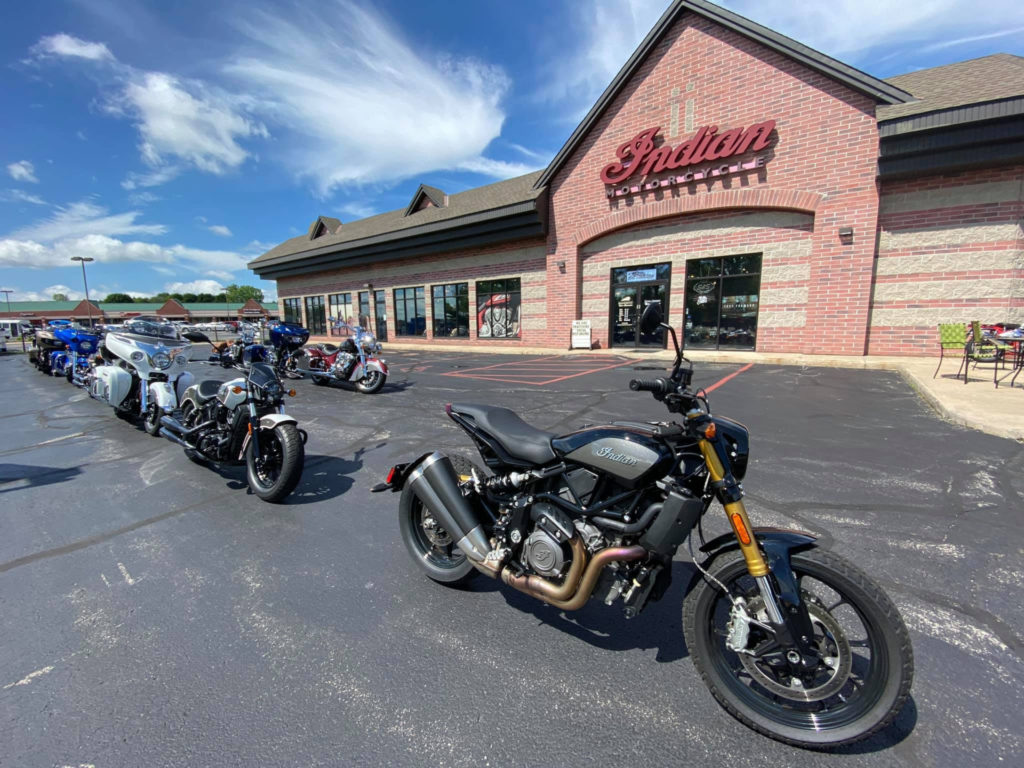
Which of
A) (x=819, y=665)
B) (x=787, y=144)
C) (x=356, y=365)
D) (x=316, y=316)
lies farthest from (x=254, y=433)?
(x=316, y=316)

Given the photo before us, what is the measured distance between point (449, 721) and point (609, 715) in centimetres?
63

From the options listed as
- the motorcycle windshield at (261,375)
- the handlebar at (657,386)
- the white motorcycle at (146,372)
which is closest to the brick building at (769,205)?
the white motorcycle at (146,372)

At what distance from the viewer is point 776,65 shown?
11531mm

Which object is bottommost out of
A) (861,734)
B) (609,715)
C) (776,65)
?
(609,715)

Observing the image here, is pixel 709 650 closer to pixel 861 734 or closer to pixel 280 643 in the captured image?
pixel 861 734

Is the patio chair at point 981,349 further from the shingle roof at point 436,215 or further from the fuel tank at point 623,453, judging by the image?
the shingle roof at point 436,215

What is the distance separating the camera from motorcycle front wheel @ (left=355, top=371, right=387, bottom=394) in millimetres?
8430

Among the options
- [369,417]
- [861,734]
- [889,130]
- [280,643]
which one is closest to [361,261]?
[369,417]

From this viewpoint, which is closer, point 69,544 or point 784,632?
point 784,632

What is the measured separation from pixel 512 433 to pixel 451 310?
17714 millimetres

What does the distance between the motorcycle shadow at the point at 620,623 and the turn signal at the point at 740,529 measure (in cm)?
52

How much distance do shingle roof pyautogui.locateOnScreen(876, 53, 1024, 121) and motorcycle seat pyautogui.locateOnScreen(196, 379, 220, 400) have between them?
14.2 metres

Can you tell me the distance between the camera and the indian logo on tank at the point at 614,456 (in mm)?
1826

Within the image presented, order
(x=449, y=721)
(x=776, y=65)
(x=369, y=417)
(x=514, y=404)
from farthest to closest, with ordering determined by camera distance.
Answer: (x=776, y=65), (x=514, y=404), (x=369, y=417), (x=449, y=721)
